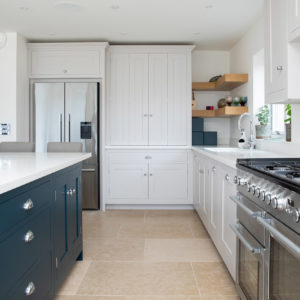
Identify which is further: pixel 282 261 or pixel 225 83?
pixel 225 83

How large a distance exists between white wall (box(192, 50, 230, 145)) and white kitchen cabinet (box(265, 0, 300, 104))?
8.46ft

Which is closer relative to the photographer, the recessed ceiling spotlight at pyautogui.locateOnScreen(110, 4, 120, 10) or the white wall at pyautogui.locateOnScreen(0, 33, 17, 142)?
the recessed ceiling spotlight at pyautogui.locateOnScreen(110, 4, 120, 10)

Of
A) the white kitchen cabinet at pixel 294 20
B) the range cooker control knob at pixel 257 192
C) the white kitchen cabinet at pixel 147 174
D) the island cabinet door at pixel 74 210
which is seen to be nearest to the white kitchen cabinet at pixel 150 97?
the white kitchen cabinet at pixel 147 174

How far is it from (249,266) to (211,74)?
3.92 metres

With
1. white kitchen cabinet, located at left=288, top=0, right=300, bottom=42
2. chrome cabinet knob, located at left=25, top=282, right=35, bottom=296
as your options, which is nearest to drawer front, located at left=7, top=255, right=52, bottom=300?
chrome cabinet knob, located at left=25, top=282, right=35, bottom=296

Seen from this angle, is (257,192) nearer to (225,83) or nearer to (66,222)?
(66,222)

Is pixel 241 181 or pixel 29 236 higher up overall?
pixel 241 181

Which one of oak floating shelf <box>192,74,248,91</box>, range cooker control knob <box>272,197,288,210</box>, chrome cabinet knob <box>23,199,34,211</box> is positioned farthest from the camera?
oak floating shelf <box>192,74,248,91</box>

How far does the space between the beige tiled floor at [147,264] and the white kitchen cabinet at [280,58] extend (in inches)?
55.5

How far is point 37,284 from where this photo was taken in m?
1.75

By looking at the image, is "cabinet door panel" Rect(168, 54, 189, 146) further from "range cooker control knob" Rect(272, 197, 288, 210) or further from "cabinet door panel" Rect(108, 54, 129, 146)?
"range cooker control knob" Rect(272, 197, 288, 210)

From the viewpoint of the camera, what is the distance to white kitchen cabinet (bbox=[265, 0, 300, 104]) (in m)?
2.25

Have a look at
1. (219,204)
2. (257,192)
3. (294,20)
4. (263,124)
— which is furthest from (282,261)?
(263,124)

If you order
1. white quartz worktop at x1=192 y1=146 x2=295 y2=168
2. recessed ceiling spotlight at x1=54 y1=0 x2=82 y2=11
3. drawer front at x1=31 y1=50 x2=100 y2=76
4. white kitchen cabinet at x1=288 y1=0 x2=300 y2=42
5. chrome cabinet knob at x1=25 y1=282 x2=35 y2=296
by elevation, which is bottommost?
chrome cabinet knob at x1=25 y1=282 x2=35 y2=296
